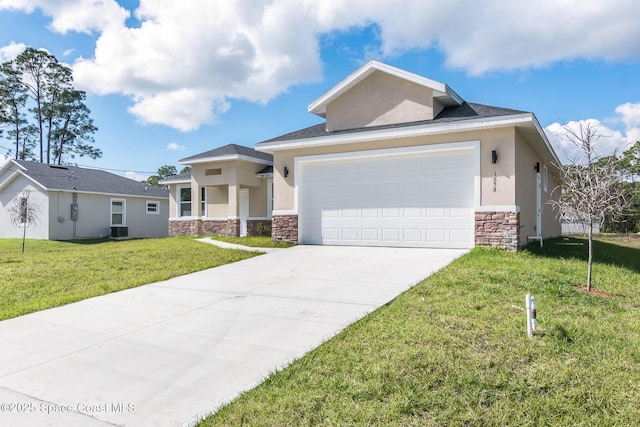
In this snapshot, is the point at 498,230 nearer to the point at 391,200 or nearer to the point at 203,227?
the point at 391,200

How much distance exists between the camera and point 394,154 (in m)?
11.1

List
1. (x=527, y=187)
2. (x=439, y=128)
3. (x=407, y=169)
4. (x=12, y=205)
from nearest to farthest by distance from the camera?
(x=439, y=128) → (x=407, y=169) → (x=527, y=187) → (x=12, y=205)

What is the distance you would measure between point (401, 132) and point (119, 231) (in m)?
19.3

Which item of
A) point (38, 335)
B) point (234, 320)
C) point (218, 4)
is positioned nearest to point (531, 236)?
point (234, 320)

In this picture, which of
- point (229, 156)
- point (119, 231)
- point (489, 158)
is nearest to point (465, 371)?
point (489, 158)

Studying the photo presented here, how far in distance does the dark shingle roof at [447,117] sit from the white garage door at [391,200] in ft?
2.80

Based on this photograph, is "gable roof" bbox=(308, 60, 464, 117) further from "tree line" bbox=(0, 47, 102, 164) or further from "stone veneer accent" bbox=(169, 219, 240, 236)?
"tree line" bbox=(0, 47, 102, 164)

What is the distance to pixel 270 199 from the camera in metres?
18.7

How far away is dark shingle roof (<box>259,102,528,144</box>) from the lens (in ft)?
33.0

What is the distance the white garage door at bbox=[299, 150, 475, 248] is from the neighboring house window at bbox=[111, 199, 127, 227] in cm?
1630

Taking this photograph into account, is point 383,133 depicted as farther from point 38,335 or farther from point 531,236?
point 38,335

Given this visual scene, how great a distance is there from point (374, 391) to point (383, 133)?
28.9 ft

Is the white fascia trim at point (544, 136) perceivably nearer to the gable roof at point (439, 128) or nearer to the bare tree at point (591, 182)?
the gable roof at point (439, 128)

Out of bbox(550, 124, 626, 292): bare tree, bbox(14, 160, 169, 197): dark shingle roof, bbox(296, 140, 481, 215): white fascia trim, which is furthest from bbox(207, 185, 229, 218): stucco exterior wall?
bbox(550, 124, 626, 292): bare tree
